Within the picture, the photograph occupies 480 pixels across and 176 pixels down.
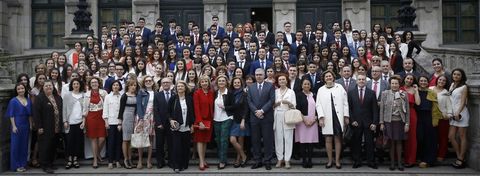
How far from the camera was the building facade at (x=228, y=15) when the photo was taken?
2384cm

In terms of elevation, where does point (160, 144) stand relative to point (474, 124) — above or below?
below

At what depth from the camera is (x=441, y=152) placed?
465 inches

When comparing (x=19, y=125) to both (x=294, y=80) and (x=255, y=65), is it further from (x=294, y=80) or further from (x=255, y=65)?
(x=294, y=80)

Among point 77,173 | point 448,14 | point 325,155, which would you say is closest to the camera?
point 77,173

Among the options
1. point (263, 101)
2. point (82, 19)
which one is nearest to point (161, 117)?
point (263, 101)

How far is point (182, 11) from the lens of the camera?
80.3ft

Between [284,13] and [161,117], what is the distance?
44.7 ft

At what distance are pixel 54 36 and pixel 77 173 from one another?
15.6 meters

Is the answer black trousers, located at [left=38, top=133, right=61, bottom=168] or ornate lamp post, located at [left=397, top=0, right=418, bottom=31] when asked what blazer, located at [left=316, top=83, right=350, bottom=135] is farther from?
ornate lamp post, located at [left=397, top=0, right=418, bottom=31]

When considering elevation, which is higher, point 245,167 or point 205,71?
point 205,71

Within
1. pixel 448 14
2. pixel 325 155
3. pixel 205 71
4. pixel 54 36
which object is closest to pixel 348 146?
pixel 325 155

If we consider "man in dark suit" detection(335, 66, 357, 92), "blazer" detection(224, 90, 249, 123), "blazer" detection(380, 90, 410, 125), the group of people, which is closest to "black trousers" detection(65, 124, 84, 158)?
the group of people

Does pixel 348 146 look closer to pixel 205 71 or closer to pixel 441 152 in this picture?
pixel 441 152

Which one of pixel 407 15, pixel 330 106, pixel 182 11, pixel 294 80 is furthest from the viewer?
pixel 182 11
